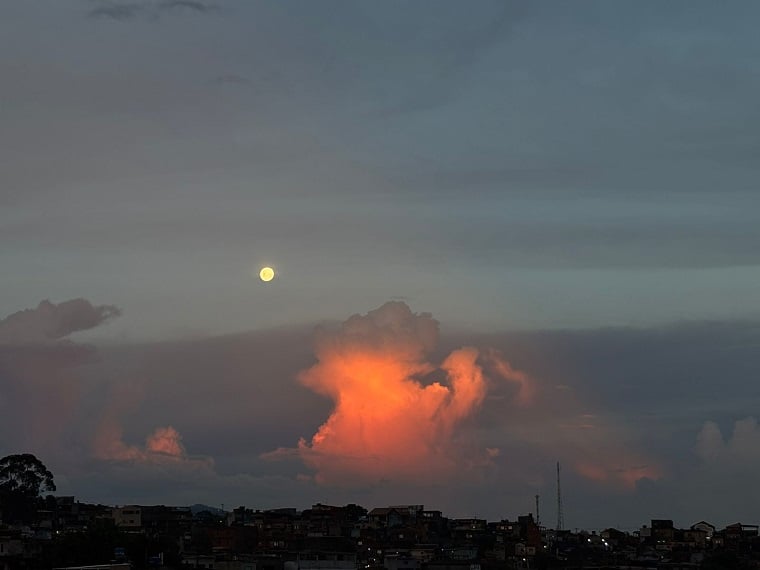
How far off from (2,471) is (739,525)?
10294 cm

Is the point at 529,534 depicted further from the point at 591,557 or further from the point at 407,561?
the point at 407,561

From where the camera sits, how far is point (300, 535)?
536 feet

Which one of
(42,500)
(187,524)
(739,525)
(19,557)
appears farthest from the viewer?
(739,525)

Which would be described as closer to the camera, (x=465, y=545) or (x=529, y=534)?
(x=465, y=545)

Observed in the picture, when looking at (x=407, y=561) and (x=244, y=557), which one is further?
(x=407, y=561)

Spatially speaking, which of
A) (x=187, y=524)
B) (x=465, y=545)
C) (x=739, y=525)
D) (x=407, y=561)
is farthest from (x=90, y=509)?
(x=739, y=525)

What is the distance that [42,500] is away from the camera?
6836 inches

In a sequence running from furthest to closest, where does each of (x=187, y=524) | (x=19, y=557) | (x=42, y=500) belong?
(x=42, y=500)
(x=187, y=524)
(x=19, y=557)

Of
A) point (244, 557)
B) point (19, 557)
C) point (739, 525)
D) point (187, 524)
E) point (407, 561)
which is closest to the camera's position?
point (19, 557)

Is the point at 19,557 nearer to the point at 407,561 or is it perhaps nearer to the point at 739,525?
the point at 407,561

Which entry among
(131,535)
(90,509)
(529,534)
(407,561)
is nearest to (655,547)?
(529,534)

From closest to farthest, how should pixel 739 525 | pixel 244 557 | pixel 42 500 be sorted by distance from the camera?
pixel 244 557, pixel 42 500, pixel 739 525

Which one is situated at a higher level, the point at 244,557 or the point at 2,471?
the point at 2,471

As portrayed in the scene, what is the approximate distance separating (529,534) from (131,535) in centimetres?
8132
